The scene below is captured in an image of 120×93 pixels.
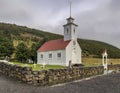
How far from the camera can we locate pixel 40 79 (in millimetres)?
11844

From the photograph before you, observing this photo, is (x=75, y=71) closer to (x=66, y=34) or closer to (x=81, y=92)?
(x=81, y=92)

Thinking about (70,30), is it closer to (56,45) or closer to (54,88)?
(56,45)

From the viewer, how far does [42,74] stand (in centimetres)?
1200

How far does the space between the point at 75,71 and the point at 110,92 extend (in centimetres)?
584

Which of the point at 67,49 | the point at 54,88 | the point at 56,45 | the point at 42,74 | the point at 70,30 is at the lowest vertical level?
the point at 54,88

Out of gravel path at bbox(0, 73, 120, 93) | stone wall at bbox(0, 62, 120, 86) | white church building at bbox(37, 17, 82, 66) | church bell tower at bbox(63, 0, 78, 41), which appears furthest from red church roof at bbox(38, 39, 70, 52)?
gravel path at bbox(0, 73, 120, 93)

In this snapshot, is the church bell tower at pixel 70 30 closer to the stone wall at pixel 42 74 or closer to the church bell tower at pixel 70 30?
the church bell tower at pixel 70 30

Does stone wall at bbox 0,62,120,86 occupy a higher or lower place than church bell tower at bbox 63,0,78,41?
lower

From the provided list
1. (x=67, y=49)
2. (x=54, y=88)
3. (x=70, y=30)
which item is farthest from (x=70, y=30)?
(x=54, y=88)

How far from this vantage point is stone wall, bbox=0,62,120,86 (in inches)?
454

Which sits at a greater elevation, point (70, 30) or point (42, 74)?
point (70, 30)

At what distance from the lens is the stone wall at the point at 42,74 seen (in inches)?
454

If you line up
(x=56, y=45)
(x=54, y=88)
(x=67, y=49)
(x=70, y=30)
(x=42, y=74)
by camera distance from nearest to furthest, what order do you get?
(x=54, y=88) → (x=42, y=74) → (x=67, y=49) → (x=70, y=30) → (x=56, y=45)

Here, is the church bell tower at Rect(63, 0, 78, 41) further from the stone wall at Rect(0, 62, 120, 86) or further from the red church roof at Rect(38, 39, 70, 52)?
the stone wall at Rect(0, 62, 120, 86)
